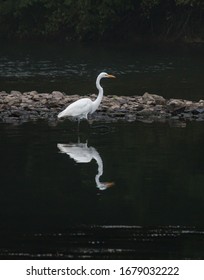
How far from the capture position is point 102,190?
17.8 m

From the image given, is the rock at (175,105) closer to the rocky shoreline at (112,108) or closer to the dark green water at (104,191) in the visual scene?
the rocky shoreline at (112,108)

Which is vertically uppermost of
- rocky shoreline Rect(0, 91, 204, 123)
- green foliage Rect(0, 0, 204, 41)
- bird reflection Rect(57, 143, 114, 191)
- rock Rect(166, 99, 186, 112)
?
bird reflection Rect(57, 143, 114, 191)

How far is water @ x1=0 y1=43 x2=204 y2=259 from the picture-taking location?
14.2 meters

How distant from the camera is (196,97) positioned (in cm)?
3173

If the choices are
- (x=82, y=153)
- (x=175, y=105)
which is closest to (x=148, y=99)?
(x=175, y=105)

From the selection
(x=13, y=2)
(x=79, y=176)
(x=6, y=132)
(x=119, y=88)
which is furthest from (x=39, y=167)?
(x=13, y=2)

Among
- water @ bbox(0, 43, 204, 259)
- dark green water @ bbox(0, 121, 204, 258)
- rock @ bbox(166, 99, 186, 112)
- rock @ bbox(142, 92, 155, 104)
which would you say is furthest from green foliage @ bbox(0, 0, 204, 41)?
dark green water @ bbox(0, 121, 204, 258)

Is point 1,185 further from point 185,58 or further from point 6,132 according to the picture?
point 185,58

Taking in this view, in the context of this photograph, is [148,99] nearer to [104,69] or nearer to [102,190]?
[102,190]

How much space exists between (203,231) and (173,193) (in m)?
2.50

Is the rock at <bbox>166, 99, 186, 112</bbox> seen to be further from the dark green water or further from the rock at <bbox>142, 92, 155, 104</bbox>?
the dark green water

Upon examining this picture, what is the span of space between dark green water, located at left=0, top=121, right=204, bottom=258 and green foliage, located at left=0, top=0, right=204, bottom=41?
29529mm

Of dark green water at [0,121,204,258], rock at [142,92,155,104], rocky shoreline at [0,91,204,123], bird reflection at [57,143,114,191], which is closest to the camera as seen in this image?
dark green water at [0,121,204,258]

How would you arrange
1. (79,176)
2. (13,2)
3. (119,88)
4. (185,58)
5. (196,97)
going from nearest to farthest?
1. (79,176)
2. (196,97)
3. (119,88)
4. (185,58)
5. (13,2)
